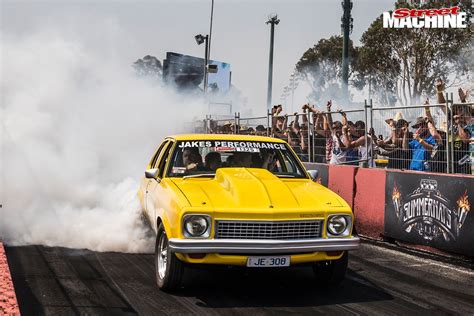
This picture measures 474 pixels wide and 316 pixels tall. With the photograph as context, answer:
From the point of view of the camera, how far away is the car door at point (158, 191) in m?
5.55

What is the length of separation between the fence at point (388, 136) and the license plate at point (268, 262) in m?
3.81

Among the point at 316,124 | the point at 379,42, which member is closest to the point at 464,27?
the point at 379,42

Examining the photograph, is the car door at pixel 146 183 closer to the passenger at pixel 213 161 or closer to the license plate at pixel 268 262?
the passenger at pixel 213 161

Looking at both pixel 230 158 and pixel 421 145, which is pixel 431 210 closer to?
pixel 421 145

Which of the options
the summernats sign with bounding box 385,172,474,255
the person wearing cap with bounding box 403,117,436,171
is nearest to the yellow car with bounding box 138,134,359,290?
the summernats sign with bounding box 385,172,474,255

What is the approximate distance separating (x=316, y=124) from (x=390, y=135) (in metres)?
2.39

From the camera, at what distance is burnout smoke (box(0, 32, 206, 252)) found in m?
7.53

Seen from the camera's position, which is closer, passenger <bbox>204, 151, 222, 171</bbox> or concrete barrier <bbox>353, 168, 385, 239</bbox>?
passenger <bbox>204, 151, 222, 171</bbox>

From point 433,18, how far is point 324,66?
63.0 feet

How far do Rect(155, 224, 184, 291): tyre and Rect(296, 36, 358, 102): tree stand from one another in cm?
4449

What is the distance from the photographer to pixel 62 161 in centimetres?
1077

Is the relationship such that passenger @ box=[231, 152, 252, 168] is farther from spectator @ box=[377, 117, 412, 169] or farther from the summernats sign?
spectator @ box=[377, 117, 412, 169]

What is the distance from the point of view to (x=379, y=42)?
1411 inches

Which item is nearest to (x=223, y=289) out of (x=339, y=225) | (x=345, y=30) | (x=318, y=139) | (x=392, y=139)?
(x=339, y=225)
